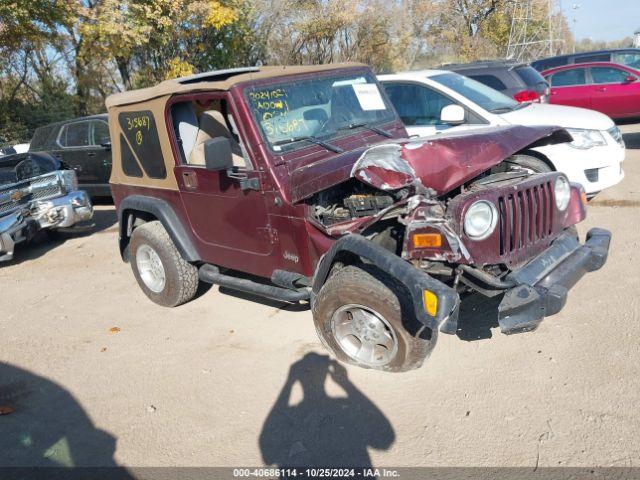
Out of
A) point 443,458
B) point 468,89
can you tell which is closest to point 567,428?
point 443,458

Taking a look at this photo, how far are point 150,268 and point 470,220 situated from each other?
133 inches

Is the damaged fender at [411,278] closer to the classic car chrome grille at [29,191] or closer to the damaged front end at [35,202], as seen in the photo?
the damaged front end at [35,202]

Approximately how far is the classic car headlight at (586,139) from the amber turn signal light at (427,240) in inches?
152

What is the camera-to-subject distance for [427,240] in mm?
3285

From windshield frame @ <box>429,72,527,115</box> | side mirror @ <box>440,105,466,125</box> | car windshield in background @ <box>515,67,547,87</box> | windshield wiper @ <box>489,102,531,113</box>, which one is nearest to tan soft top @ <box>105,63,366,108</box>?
side mirror @ <box>440,105,466,125</box>

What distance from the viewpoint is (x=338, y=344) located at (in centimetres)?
375

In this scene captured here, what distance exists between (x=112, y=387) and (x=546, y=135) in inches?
141

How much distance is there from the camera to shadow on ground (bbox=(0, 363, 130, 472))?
10.7 ft

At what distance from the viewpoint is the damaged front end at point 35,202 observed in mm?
6926

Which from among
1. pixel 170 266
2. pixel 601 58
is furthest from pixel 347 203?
pixel 601 58

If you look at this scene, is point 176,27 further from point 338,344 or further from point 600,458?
point 600,458

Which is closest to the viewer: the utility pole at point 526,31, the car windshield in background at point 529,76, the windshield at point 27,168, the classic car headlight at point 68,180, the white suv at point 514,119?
the white suv at point 514,119

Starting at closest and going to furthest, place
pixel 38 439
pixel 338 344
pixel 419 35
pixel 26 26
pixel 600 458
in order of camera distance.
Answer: pixel 600 458
pixel 38 439
pixel 338 344
pixel 26 26
pixel 419 35

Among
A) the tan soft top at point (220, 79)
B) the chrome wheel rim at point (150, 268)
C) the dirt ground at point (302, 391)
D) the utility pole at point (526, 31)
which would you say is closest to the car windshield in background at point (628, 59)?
the dirt ground at point (302, 391)
